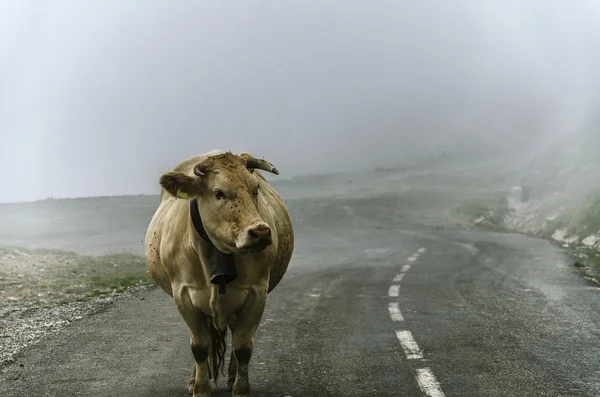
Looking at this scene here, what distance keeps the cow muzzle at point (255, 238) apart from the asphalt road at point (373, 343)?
2090 millimetres

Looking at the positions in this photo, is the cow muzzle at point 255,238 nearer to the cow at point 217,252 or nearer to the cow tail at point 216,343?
→ the cow at point 217,252

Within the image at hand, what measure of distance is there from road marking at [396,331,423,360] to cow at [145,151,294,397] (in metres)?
2.49

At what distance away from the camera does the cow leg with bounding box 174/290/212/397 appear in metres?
6.55

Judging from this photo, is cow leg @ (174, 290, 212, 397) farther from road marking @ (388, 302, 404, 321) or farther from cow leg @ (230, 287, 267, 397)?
road marking @ (388, 302, 404, 321)

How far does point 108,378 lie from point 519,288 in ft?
29.8

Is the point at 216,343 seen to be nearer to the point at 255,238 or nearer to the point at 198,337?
the point at 198,337

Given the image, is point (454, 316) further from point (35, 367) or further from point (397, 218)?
point (397, 218)

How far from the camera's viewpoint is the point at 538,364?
818cm

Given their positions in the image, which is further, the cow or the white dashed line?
the white dashed line

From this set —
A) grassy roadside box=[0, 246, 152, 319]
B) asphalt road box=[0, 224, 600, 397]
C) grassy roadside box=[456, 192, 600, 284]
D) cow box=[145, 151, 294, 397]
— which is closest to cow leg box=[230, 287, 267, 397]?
cow box=[145, 151, 294, 397]

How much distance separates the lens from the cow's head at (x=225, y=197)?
5.65m

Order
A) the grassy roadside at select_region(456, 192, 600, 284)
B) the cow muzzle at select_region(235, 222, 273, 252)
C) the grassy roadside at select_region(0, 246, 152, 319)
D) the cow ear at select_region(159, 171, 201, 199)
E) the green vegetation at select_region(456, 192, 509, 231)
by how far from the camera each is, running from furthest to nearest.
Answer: the green vegetation at select_region(456, 192, 509, 231) < the grassy roadside at select_region(456, 192, 600, 284) < the grassy roadside at select_region(0, 246, 152, 319) < the cow ear at select_region(159, 171, 201, 199) < the cow muzzle at select_region(235, 222, 273, 252)

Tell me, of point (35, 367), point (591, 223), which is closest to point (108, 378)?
point (35, 367)

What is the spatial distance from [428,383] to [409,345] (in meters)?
1.86
